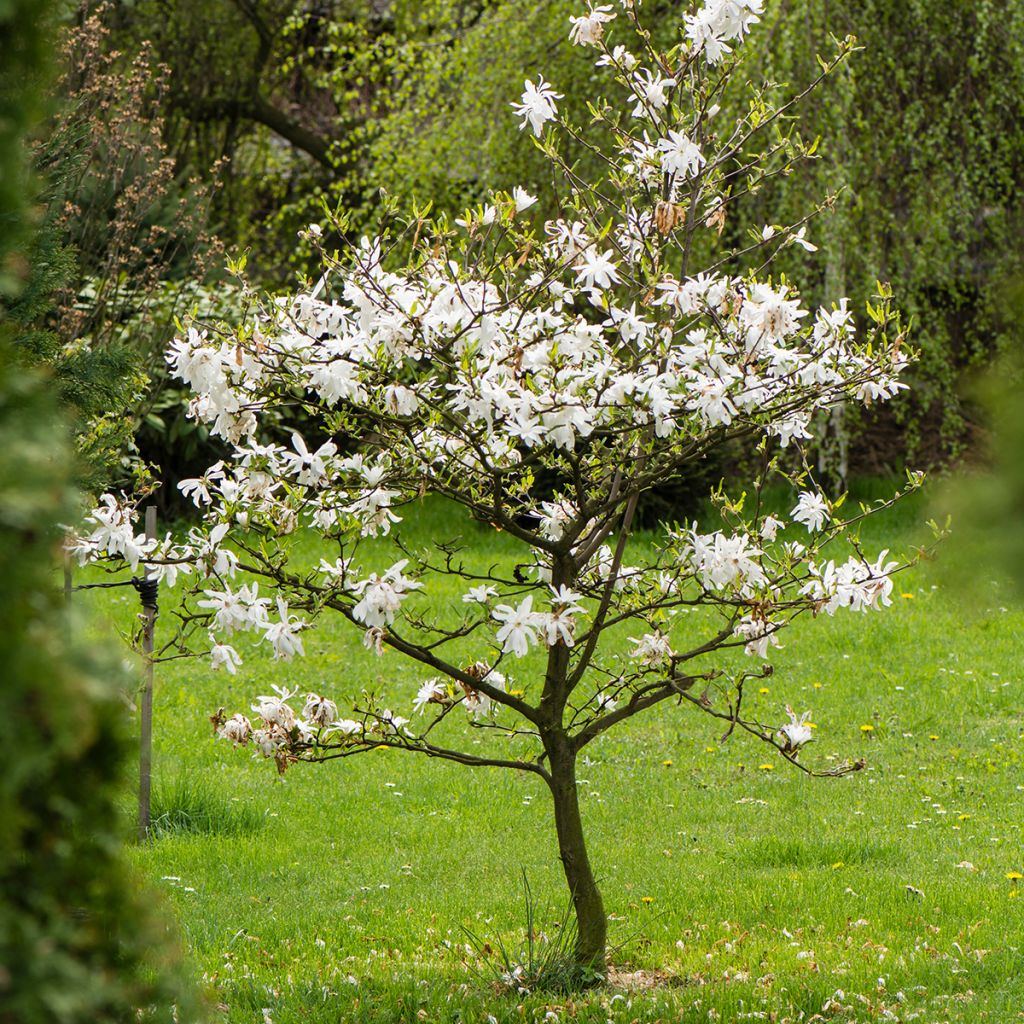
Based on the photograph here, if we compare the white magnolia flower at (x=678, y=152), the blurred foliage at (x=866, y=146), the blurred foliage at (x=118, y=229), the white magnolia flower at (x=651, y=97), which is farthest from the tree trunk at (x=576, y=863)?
the blurred foliage at (x=866, y=146)

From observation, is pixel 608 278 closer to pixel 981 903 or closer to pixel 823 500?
pixel 823 500

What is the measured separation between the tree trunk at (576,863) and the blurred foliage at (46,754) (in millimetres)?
2151

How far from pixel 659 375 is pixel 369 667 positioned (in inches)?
190

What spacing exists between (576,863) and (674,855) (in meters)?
1.64

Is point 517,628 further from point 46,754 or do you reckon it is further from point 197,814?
point 197,814

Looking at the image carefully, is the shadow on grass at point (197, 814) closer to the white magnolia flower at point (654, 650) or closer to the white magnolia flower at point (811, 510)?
the white magnolia flower at point (654, 650)

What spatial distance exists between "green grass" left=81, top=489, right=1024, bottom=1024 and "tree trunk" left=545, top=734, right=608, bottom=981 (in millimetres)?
191

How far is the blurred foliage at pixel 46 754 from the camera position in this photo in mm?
1228

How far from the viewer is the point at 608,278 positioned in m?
3.20

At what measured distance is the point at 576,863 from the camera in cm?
366

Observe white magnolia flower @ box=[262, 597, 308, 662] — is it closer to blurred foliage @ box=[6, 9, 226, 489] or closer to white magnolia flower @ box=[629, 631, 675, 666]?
white magnolia flower @ box=[629, 631, 675, 666]

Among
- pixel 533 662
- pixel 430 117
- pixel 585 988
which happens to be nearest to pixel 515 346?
pixel 585 988

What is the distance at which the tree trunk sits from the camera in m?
3.62

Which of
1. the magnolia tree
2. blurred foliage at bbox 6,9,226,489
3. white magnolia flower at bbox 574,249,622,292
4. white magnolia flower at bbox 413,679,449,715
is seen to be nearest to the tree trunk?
the magnolia tree
